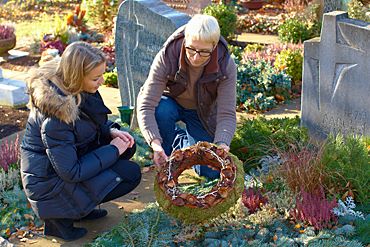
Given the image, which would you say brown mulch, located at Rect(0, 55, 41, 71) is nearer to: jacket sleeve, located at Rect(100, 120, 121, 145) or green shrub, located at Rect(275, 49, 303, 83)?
green shrub, located at Rect(275, 49, 303, 83)

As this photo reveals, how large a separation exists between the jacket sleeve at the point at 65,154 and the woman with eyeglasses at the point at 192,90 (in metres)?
0.50

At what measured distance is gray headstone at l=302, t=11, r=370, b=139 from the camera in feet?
18.1

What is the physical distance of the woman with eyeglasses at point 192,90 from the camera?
4.38 metres

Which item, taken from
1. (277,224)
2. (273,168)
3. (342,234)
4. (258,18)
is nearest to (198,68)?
(273,168)

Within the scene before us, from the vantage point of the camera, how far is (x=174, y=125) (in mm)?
5164

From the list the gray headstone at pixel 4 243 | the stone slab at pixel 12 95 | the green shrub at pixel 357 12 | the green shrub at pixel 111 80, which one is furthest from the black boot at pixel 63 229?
the green shrub at pixel 357 12

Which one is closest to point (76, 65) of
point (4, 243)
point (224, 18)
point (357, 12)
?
point (4, 243)

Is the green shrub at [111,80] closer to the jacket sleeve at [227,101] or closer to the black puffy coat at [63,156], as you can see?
the jacket sleeve at [227,101]

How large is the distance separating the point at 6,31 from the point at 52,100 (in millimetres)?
6669

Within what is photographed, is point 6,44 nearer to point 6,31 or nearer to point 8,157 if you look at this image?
point 6,31

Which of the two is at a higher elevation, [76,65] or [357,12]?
[76,65]

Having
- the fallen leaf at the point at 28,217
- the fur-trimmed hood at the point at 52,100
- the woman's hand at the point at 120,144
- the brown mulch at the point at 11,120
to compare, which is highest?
the fur-trimmed hood at the point at 52,100

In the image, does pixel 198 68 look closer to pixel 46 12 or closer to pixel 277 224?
pixel 277 224

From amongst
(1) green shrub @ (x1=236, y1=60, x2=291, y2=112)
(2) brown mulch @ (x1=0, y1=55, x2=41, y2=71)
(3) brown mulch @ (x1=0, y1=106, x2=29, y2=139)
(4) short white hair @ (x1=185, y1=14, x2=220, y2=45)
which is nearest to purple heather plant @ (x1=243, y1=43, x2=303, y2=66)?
(1) green shrub @ (x1=236, y1=60, x2=291, y2=112)
